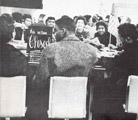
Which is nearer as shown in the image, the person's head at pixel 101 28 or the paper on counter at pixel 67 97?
the paper on counter at pixel 67 97

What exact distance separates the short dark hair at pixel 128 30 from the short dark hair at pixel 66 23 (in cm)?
58

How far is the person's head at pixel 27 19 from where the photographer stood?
9.75 ft

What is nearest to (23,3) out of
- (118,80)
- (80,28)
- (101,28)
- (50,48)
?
(50,48)

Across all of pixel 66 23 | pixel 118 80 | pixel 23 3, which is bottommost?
pixel 118 80

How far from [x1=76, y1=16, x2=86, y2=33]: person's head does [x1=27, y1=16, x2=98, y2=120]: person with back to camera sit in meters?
0.06

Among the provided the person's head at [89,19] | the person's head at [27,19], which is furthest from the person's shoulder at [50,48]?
the person's head at [89,19]

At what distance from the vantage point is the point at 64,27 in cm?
307

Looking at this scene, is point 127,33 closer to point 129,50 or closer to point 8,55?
point 129,50

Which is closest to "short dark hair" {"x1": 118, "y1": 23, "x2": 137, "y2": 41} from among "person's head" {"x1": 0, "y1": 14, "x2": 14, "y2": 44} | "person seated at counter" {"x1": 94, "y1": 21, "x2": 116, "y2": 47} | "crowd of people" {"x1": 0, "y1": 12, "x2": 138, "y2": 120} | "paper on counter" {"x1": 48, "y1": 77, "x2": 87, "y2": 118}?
"crowd of people" {"x1": 0, "y1": 12, "x2": 138, "y2": 120}

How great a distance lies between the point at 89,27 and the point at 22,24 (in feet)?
2.54

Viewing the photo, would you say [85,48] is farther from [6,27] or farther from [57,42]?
[6,27]

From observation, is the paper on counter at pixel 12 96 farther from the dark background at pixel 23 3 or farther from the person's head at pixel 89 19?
the person's head at pixel 89 19

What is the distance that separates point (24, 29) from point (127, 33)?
4.00ft

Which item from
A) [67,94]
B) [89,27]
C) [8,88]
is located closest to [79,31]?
[89,27]
